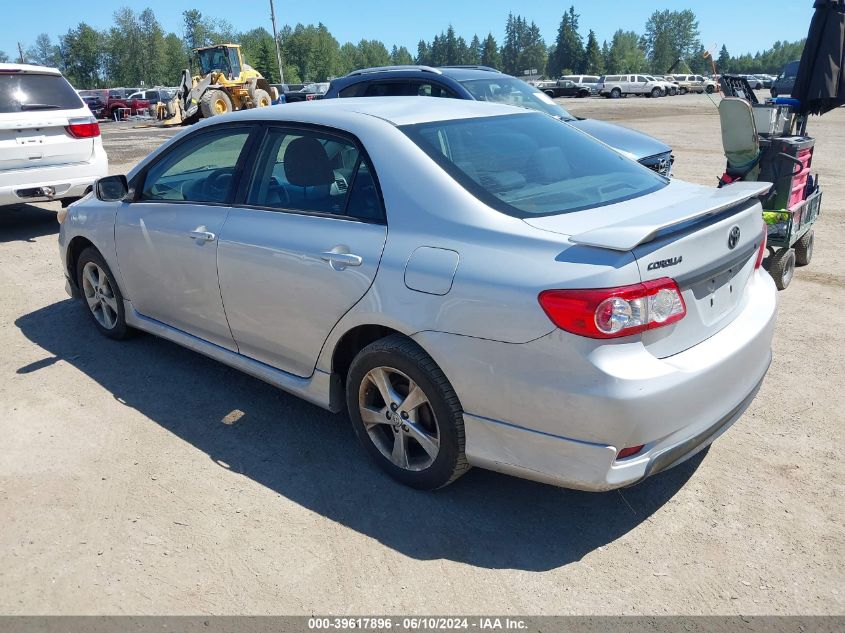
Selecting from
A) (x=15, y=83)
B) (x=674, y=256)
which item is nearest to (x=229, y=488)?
(x=674, y=256)

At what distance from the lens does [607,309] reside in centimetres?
245

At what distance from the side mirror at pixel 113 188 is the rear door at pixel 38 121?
4.23 metres

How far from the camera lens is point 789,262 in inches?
231

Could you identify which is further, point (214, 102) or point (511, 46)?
point (511, 46)

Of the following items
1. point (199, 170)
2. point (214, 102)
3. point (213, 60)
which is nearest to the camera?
point (199, 170)

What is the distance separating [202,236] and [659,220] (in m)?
2.40

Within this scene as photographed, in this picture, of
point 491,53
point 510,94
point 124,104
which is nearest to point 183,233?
point 510,94

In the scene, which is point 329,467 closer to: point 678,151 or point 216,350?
point 216,350

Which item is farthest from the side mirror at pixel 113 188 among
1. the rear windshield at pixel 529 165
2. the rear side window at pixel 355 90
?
the rear side window at pixel 355 90

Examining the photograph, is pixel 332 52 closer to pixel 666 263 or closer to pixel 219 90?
pixel 219 90

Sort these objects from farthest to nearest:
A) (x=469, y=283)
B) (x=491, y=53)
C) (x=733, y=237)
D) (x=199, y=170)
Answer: (x=491, y=53), (x=199, y=170), (x=733, y=237), (x=469, y=283)

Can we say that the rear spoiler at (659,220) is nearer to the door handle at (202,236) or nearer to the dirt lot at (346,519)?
the dirt lot at (346,519)

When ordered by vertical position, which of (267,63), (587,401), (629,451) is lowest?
(629,451)

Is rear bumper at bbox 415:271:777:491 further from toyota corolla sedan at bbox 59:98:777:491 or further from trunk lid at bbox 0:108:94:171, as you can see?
trunk lid at bbox 0:108:94:171
